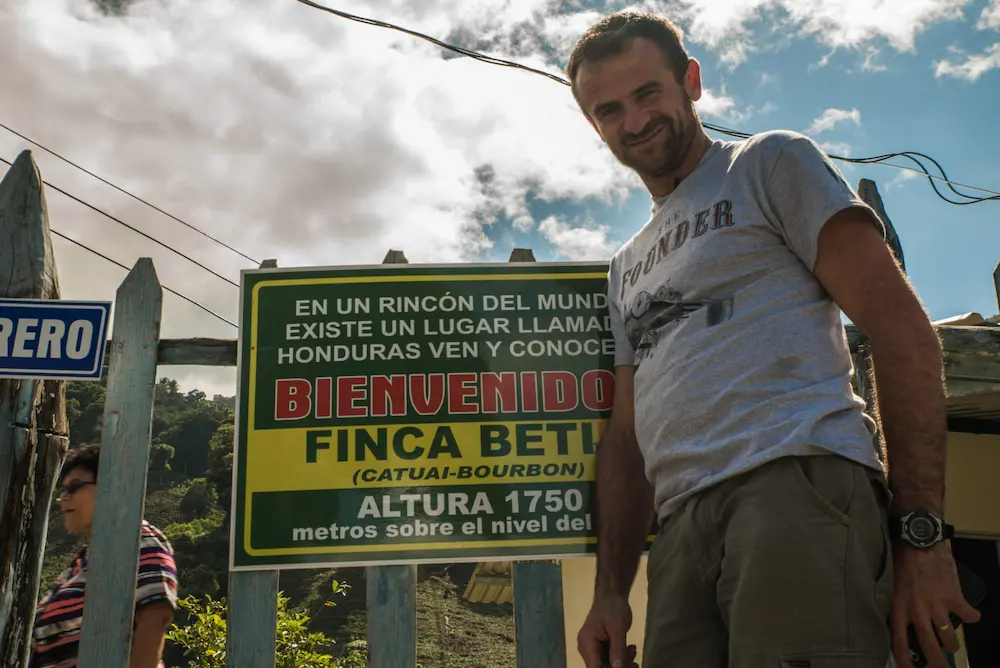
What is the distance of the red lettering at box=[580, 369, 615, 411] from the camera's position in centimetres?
277

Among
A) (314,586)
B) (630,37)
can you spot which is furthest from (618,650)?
(314,586)

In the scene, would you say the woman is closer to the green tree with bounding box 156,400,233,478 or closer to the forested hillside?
the forested hillside

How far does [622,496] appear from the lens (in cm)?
228

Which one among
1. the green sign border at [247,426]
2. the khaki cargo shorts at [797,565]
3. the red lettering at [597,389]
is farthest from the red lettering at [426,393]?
the khaki cargo shorts at [797,565]

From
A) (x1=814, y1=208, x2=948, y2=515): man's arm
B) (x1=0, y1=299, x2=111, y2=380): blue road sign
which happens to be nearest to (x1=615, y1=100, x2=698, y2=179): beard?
(x1=814, y1=208, x2=948, y2=515): man's arm

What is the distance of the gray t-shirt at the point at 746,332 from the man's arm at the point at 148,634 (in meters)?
1.82

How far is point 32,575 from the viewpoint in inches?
106

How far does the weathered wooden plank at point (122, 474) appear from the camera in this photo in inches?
100

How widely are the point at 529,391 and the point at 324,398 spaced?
704mm

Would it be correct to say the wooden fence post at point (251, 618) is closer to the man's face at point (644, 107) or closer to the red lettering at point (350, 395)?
the red lettering at point (350, 395)

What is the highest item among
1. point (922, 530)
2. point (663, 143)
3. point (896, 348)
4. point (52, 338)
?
point (663, 143)

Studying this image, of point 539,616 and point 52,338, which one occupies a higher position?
point 52,338

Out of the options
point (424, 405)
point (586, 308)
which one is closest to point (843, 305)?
point (586, 308)

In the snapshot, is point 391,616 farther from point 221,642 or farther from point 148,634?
point 221,642
